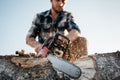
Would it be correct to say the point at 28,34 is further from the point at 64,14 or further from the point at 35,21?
the point at 64,14

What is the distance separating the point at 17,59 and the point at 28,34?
108 cm

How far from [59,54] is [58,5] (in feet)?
3.80

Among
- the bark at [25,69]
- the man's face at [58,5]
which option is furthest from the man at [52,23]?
the bark at [25,69]

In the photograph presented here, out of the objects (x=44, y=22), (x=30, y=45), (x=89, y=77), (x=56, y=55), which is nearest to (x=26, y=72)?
(x=56, y=55)

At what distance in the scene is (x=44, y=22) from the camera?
385 centimetres

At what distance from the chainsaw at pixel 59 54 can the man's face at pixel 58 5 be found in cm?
99

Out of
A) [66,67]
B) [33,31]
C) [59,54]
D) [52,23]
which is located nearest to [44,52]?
[59,54]

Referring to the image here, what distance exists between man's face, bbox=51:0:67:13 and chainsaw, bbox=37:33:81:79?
3.24 ft

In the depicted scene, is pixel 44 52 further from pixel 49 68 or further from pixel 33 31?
pixel 33 31

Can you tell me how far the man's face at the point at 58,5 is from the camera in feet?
11.9

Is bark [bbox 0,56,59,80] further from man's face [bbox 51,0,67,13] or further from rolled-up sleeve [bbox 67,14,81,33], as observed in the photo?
man's face [bbox 51,0,67,13]

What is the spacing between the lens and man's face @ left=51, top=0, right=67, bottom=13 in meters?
3.64

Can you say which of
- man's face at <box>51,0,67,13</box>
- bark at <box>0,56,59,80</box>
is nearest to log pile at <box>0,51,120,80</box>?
bark at <box>0,56,59,80</box>

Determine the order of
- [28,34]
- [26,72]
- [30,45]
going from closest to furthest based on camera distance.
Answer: [26,72] < [30,45] < [28,34]
